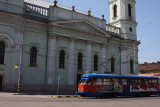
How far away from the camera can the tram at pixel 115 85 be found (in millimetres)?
20766

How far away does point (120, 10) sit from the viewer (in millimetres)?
38969

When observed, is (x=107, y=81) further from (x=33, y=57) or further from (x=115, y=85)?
(x=33, y=57)

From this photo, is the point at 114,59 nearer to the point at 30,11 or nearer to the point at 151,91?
the point at 151,91

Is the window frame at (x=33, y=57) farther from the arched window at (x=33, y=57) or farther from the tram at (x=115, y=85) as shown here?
the tram at (x=115, y=85)

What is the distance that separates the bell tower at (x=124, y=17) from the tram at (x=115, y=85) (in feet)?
49.2

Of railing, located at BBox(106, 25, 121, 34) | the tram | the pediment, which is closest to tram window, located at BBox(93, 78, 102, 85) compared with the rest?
the tram

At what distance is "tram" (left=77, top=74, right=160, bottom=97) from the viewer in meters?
20.8

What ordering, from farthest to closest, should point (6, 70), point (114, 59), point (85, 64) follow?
point (114, 59) → point (85, 64) → point (6, 70)

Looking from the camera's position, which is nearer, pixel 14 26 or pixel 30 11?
pixel 14 26

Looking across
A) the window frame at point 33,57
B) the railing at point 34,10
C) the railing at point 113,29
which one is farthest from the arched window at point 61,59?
the railing at point 113,29

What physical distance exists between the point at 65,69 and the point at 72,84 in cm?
262

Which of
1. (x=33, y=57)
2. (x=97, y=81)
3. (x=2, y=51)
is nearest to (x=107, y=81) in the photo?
A: (x=97, y=81)

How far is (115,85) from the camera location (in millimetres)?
22359

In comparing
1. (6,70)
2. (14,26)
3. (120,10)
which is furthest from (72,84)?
(120,10)
